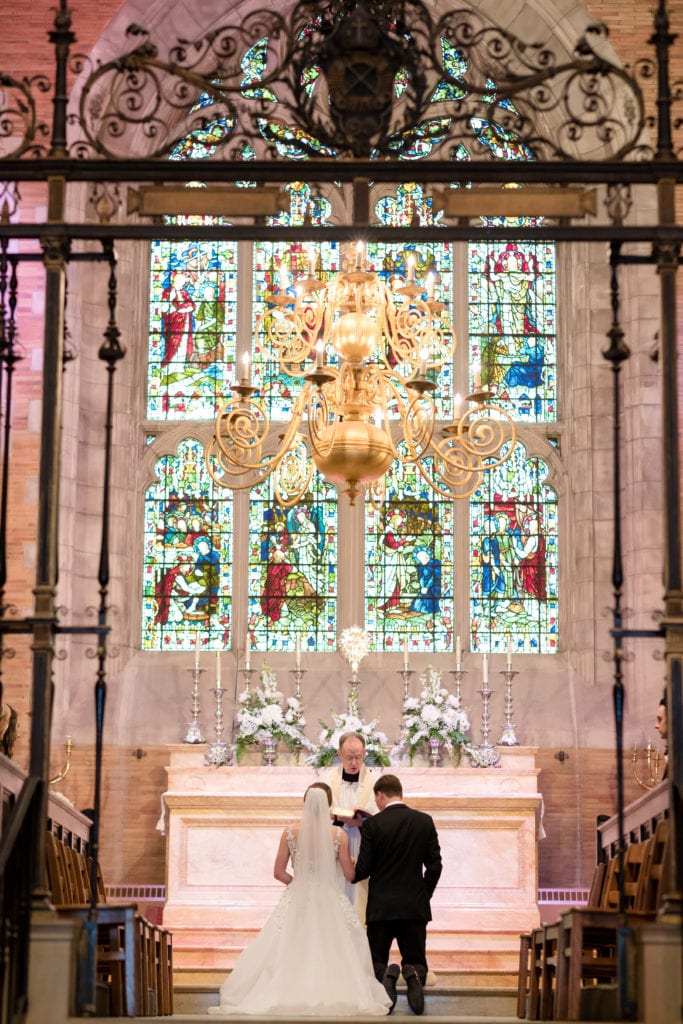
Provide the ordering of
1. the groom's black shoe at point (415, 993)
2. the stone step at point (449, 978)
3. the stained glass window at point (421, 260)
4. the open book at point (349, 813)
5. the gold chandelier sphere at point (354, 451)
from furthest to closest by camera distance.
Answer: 1. the stained glass window at point (421, 260)
2. the stone step at point (449, 978)
3. the open book at point (349, 813)
4. the gold chandelier sphere at point (354, 451)
5. the groom's black shoe at point (415, 993)

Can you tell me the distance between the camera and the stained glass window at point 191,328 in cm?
1531

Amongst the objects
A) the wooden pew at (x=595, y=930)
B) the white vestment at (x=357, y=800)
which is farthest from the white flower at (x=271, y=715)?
the wooden pew at (x=595, y=930)

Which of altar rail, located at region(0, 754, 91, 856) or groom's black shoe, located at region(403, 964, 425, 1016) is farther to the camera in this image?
groom's black shoe, located at region(403, 964, 425, 1016)

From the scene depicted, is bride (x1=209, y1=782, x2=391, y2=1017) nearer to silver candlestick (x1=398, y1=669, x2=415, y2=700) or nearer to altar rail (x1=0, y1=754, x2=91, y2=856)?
altar rail (x1=0, y1=754, x2=91, y2=856)

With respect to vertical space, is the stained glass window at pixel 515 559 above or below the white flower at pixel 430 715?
above

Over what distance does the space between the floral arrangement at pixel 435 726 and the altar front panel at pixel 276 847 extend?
428mm

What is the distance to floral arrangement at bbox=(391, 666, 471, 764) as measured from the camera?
42.4 feet

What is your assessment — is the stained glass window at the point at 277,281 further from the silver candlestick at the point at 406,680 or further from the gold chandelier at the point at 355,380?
the gold chandelier at the point at 355,380

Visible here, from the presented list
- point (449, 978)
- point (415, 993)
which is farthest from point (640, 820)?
point (449, 978)

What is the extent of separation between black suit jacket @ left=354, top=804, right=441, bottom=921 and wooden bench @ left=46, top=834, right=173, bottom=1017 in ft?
4.01

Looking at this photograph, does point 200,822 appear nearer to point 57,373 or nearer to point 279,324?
point 279,324

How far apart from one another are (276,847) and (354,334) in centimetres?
436

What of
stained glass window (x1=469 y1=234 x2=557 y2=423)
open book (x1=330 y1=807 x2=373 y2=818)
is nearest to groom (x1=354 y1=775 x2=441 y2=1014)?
open book (x1=330 y1=807 x2=373 y2=818)

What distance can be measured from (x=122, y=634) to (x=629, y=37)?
676cm
